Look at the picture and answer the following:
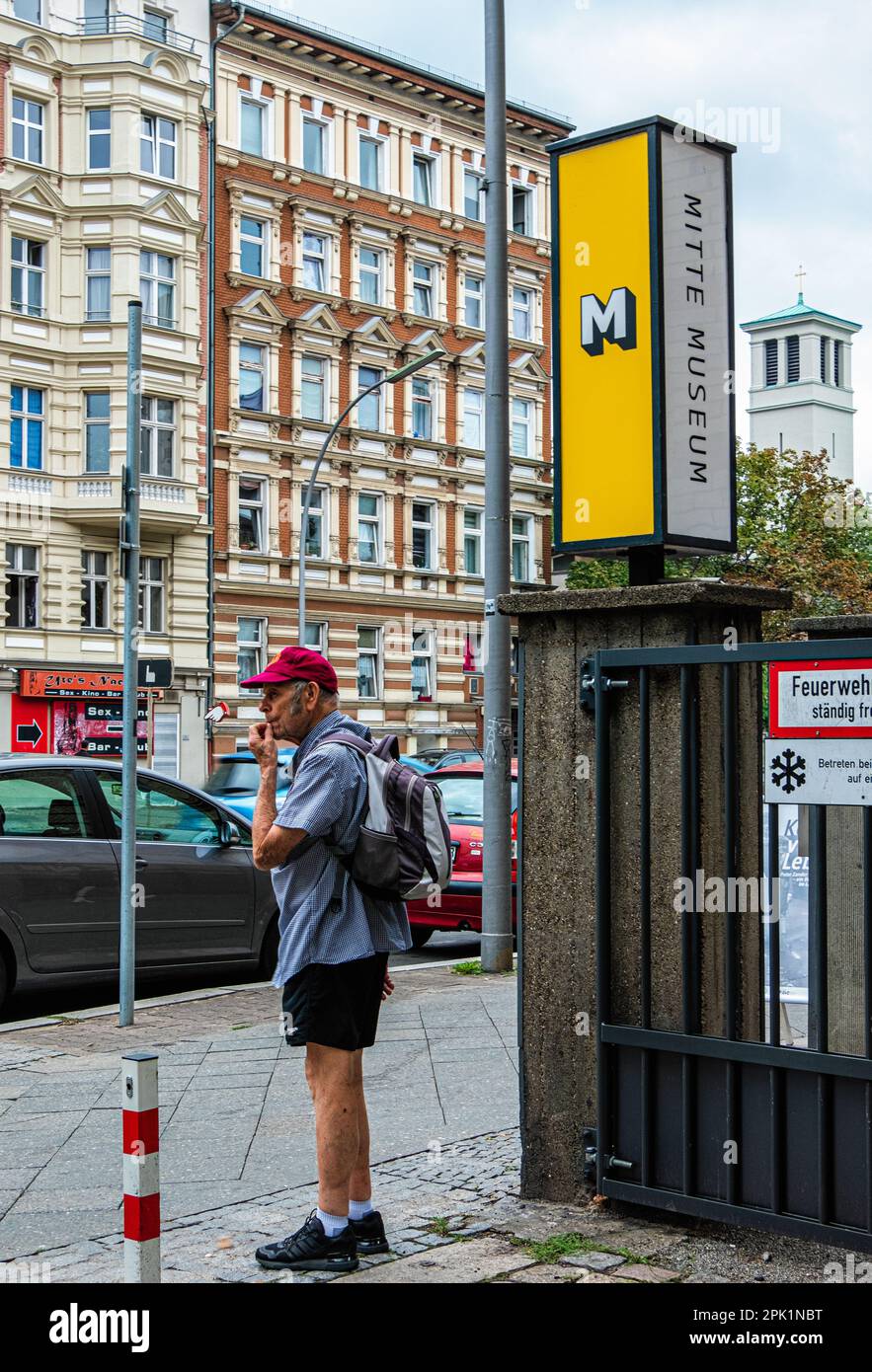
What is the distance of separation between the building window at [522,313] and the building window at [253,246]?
30.8ft

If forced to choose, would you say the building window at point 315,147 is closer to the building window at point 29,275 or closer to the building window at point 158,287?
the building window at point 158,287

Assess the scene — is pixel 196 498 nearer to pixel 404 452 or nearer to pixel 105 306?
pixel 105 306

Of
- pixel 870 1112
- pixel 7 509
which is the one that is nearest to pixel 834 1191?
pixel 870 1112

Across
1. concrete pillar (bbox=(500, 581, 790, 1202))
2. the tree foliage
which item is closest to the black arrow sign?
the tree foliage

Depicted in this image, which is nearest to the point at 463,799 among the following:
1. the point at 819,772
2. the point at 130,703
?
the point at 130,703

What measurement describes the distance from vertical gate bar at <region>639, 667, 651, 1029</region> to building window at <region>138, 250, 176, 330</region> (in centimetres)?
3414

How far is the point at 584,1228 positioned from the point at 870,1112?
1.11m

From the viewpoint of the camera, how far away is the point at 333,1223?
16.6ft

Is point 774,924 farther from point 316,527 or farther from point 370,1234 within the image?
point 316,527

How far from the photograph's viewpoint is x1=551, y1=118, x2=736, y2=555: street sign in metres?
5.93

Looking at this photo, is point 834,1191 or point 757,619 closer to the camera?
point 834,1191

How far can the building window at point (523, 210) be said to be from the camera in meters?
50.0

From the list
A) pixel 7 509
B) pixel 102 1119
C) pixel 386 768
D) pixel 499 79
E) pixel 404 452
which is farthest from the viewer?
pixel 404 452

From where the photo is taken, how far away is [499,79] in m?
13.0
